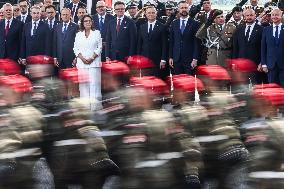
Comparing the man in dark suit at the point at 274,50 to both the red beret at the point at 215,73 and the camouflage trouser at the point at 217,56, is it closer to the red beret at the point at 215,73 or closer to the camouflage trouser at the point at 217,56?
the camouflage trouser at the point at 217,56

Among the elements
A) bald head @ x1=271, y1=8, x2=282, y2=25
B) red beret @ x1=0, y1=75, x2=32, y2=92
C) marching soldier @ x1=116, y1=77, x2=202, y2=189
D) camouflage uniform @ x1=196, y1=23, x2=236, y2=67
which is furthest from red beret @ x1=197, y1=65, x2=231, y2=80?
camouflage uniform @ x1=196, y1=23, x2=236, y2=67

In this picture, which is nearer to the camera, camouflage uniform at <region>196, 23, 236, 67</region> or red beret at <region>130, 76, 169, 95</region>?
red beret at <region>130, 76, 169, 95</region>

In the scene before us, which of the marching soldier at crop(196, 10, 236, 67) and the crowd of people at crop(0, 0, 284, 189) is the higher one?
the marching soldier at crop(196, 10, 236, 67)

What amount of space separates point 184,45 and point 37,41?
2.64 meters

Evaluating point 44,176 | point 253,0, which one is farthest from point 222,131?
point 253,0

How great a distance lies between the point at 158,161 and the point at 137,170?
0.57 feet

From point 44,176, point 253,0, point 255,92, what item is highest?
point 253,0

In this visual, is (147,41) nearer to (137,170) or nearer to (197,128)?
(197,128)

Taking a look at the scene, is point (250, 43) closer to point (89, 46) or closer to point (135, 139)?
point (89, 46)

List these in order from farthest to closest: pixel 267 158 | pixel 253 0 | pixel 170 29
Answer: pixel 253 0 < pixel 170 29 < pixel 267 158

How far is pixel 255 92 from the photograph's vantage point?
237 inches

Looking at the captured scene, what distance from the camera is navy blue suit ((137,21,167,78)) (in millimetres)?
11875

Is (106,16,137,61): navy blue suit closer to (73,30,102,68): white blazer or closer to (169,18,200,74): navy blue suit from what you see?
(73,30,102,68): white blazer

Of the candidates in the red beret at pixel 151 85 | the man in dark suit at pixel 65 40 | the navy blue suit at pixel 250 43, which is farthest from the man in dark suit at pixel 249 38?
the red beret at pixel 151 85
